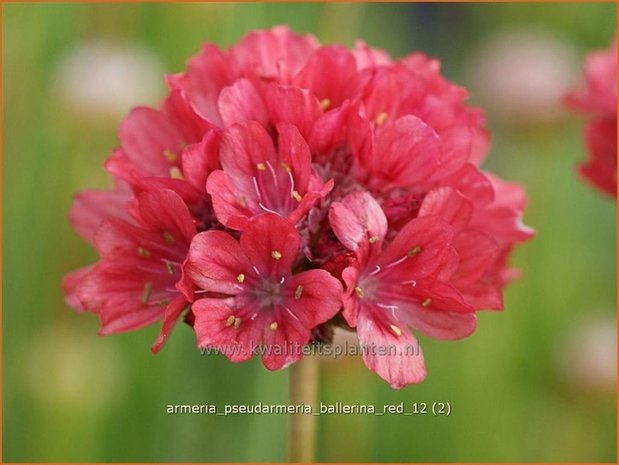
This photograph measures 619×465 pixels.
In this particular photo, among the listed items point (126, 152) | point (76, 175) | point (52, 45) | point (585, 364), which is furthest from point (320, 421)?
point (52, 45)

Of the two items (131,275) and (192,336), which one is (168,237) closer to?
(131,275)

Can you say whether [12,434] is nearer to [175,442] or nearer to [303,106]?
A: [175,442]

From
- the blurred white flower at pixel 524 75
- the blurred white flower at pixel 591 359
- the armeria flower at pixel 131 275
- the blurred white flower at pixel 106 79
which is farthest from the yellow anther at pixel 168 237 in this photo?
the blurred white flower at pixel 524 75

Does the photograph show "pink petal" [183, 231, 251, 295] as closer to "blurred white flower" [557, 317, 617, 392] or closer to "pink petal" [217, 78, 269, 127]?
"pink petal" [217, 78, 269, 127]

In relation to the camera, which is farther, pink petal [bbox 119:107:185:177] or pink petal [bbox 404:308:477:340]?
pink petal [bbox 119:107:185:177]

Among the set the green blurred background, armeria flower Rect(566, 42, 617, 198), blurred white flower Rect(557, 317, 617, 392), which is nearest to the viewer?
armeria flower Rect(566, 42, 617, 198)

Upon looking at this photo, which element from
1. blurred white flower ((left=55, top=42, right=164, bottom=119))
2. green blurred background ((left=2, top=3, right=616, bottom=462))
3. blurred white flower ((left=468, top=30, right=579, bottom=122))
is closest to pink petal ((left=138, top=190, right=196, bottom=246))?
green blurred background ((left=2, top=3, right=616, bottom=462))

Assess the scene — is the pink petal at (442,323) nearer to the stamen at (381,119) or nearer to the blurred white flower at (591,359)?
the stamen at (381,119)
